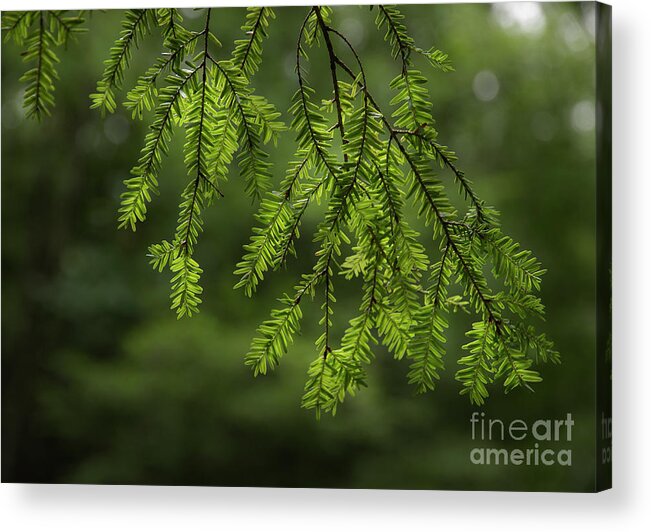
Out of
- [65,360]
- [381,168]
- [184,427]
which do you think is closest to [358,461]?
[184,427]

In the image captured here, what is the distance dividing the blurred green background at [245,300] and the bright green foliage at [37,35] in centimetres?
3

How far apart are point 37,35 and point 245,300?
2.77 feet

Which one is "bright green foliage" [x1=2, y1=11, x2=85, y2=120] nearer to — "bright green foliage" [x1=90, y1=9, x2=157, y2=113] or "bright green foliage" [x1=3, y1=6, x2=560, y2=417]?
"bright green foliage" [x1=90, y1=9, x2=157, y2=113]

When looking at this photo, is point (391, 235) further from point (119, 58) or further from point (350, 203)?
point (119, 58)

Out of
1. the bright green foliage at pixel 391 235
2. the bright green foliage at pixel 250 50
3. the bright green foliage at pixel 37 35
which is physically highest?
the bright green foliage at pixel 37 35

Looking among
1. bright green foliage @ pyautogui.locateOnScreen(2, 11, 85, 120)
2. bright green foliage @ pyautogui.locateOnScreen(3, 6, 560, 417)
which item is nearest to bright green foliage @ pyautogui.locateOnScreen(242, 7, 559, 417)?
bright green foliage @ pyautogui.locateOnScreen(3, 6, 560, 417)

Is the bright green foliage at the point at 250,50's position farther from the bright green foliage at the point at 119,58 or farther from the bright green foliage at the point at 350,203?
the bright green foliage at the point at 119,58

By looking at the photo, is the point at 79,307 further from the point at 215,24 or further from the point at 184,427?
the point at 215,24

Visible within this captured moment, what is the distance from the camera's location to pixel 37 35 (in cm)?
171

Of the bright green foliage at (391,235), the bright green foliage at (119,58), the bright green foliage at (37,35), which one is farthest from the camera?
the bright green foliage at (37,35)

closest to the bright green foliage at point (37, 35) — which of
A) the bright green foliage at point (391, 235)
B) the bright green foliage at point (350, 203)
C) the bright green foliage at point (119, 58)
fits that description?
the bright green foliage at point (119, 58)

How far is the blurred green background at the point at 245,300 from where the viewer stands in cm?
168

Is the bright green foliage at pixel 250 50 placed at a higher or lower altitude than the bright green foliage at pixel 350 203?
higher

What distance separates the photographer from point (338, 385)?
4.65ft
